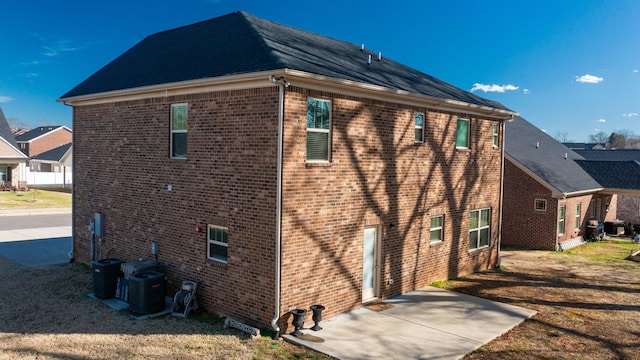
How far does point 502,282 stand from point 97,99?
547 inches

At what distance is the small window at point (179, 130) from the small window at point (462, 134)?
8.52 m

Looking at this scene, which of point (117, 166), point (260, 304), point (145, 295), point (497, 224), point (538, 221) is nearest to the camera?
point (260, 304)

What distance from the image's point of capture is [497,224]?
17766 millimetres

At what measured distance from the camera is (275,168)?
32.9 ft

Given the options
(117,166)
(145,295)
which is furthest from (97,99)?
(145,295)

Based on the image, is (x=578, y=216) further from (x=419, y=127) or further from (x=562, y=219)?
(x=419, y=127)

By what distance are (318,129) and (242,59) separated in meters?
2.42

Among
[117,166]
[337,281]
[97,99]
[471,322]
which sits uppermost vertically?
[97,99]

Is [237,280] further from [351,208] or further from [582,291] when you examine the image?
[582,291]

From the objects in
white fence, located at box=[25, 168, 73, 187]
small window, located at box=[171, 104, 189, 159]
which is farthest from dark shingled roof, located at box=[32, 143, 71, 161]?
small window, located at box=[171, 104, 189, 159]

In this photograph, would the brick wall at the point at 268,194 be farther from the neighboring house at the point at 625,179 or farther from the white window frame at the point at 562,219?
the neighboring house at the point at 625,179

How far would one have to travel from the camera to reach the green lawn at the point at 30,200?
109 ft

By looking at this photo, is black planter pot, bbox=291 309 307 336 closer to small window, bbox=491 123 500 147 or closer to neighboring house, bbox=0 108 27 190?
small window, bbox=491 123 500 147

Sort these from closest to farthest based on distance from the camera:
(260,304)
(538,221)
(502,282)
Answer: (260,304) → (502,282) → (538,221)
